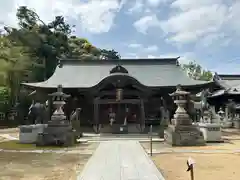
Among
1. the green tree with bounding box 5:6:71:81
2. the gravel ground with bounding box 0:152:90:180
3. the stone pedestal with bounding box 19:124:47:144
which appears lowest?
the gravel ground with bounding box 0:152:90:180

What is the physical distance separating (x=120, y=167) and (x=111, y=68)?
1869 centimetres

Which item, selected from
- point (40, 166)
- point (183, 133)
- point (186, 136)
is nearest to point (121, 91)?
point (183, 133)

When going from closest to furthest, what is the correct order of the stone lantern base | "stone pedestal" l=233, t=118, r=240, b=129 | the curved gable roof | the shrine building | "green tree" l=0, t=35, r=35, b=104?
the stone lantern base
the shrine building
the curved gable roof
"stone pedestal" l=233, t=118, r=240, b=129
"green tree" l=0, t=35, r=35, b=104

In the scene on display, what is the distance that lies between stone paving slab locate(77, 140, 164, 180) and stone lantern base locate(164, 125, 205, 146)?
3661mm

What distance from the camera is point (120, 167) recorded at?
333 inches

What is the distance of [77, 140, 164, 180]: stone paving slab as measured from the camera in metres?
7.25

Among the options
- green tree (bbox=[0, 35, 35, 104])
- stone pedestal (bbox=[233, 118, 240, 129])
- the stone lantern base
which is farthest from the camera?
green tree (bbox=[0, 35, 35, 104])

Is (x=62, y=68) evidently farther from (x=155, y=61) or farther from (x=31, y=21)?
(x=31, y=21)

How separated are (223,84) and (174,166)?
82.3ft

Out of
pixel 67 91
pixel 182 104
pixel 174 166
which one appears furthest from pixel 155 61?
pixel 174 166

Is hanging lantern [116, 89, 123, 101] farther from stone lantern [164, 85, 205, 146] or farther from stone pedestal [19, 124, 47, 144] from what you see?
stone pedestal [19, 124, 47, 144]

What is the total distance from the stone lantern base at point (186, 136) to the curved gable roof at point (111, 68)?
7.91m

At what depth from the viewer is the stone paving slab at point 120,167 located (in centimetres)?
725

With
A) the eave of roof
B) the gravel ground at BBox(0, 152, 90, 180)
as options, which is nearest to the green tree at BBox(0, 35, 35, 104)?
the gravel ground at BBox(0, 152, 90, 180)
